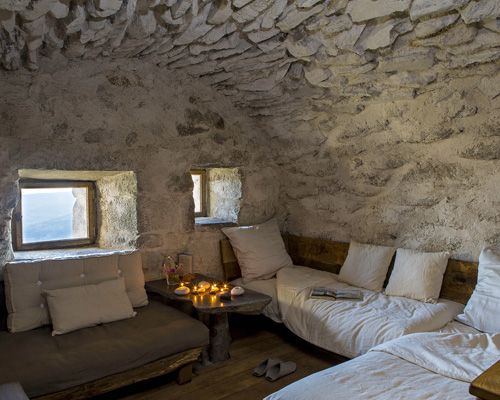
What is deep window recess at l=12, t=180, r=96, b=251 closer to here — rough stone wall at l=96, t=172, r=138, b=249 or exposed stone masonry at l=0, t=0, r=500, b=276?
rough stone wall at l=96, t=172, r=138, b=249

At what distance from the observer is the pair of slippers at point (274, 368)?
8.51 ft

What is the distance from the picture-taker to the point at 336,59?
269 cm

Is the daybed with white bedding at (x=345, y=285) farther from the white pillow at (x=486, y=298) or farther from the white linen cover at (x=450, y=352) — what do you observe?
the white linen cover at (x=450, y=352)

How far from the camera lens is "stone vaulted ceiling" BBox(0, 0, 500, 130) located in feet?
6.92

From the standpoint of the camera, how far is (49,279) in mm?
2611

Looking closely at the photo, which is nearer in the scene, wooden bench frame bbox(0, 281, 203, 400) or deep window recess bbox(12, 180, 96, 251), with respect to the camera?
wooden bench frame bbox(0, 281, 203, 400)

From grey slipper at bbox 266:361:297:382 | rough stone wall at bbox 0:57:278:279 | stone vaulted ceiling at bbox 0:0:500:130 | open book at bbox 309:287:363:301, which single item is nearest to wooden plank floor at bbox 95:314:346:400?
grey slipper at bbox 266:361:297:382

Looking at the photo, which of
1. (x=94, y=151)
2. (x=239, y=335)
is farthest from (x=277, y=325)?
(x=94, y=151)

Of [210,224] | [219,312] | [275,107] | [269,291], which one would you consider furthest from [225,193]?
[219,312]

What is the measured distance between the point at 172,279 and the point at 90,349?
102 centimetres

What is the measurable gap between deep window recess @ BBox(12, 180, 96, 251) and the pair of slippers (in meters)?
1.72

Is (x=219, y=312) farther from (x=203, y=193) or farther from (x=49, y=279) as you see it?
(x=203, y=193)

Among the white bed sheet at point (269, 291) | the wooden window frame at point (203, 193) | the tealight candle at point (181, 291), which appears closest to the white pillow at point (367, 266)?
the white bed sheet at point (269, 291)

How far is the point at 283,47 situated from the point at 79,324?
2119 mm
